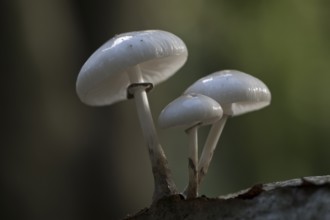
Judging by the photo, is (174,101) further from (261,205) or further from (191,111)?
(261,205)

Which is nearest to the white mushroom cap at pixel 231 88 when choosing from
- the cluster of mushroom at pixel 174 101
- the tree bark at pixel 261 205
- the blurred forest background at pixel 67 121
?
the cluster of mushroom at pixel 174 101

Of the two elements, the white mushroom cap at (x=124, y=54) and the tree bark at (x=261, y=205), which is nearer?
the tree bark at (x=261, y=205)

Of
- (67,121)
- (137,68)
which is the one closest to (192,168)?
(137,68)

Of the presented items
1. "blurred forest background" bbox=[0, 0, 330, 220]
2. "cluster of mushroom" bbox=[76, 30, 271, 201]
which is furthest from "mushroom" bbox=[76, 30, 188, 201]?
"blurred forest background" bbox=[0, 0, 330, 220]

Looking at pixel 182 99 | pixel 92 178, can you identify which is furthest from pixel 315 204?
pixel 92 178

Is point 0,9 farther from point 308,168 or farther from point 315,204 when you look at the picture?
point 308,168

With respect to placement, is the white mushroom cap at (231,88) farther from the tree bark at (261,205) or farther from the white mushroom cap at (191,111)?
the tree bark at (261,205)
